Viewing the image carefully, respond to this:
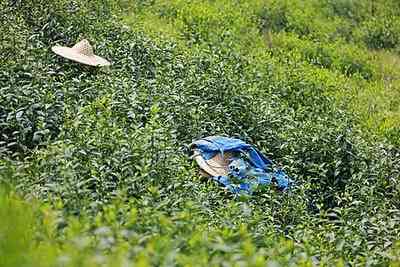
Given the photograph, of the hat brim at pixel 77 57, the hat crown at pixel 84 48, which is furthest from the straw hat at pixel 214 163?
the hat crown at pixel 84 48

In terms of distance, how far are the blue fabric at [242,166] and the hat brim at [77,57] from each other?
1.53 m

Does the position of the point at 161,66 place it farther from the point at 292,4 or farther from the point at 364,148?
the point at 292,4

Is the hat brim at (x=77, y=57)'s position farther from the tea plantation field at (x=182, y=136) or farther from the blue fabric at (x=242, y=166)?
the blue fabric at (x=242, y=166)

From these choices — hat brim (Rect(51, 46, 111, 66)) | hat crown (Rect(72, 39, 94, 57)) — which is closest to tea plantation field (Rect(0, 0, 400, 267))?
hat brim (Rect(51, 46, 111, 66))

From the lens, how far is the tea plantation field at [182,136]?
3.29 metres

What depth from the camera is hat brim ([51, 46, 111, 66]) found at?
278 inches

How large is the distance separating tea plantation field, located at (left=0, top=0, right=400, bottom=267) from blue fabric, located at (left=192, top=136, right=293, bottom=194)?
0.14m

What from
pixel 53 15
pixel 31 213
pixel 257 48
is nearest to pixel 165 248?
pixel 31 213

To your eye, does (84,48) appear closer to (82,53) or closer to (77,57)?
(82,53)

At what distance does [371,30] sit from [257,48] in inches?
140

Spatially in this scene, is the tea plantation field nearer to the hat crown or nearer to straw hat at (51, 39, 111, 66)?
straw hat at (51, 39, 111, 66)

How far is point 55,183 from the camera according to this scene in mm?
4113

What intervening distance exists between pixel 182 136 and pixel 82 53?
62.2 inches

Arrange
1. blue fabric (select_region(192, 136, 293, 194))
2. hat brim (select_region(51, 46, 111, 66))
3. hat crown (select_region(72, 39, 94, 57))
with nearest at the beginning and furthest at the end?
blue fabric (select_region(192, 136, 293, 194)), hat brim (select_region(51, 46, 111, 66)), hat crown (select_region(72, 39, 94, 57))
